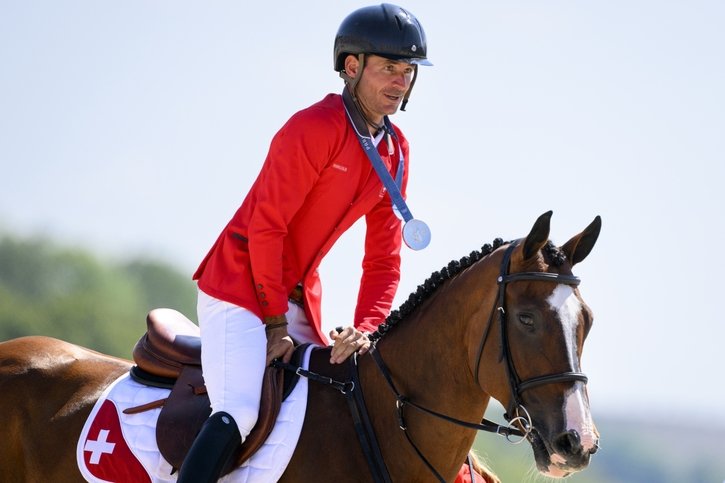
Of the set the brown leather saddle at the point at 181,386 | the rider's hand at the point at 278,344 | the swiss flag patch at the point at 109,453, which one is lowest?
the swiss flag patch at the point at 109,453

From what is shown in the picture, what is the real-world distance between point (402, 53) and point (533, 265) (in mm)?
1874

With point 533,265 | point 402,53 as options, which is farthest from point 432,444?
point 402,53

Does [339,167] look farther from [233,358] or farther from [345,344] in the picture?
[233,358]

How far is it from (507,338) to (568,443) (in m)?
0.73

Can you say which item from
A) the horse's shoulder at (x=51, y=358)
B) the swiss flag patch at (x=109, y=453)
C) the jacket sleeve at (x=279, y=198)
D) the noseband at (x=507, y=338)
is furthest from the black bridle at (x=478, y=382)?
the horse's shoulder at (x=51, y=358)

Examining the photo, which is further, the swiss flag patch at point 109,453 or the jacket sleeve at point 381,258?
the jacket sleeve at point 381,258

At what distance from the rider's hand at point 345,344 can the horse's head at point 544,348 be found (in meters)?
0.95

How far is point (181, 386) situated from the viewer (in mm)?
7621

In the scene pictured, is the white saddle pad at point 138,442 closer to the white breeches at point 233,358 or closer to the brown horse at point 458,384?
the brown horse at point 458,384

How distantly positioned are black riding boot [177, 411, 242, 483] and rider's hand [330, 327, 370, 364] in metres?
0.86

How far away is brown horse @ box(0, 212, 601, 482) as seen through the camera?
255 inches

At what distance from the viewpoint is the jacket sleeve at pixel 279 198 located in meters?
7.43

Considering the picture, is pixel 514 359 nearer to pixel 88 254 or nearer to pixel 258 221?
pixel 258 221

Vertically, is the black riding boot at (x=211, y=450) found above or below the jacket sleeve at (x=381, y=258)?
below
